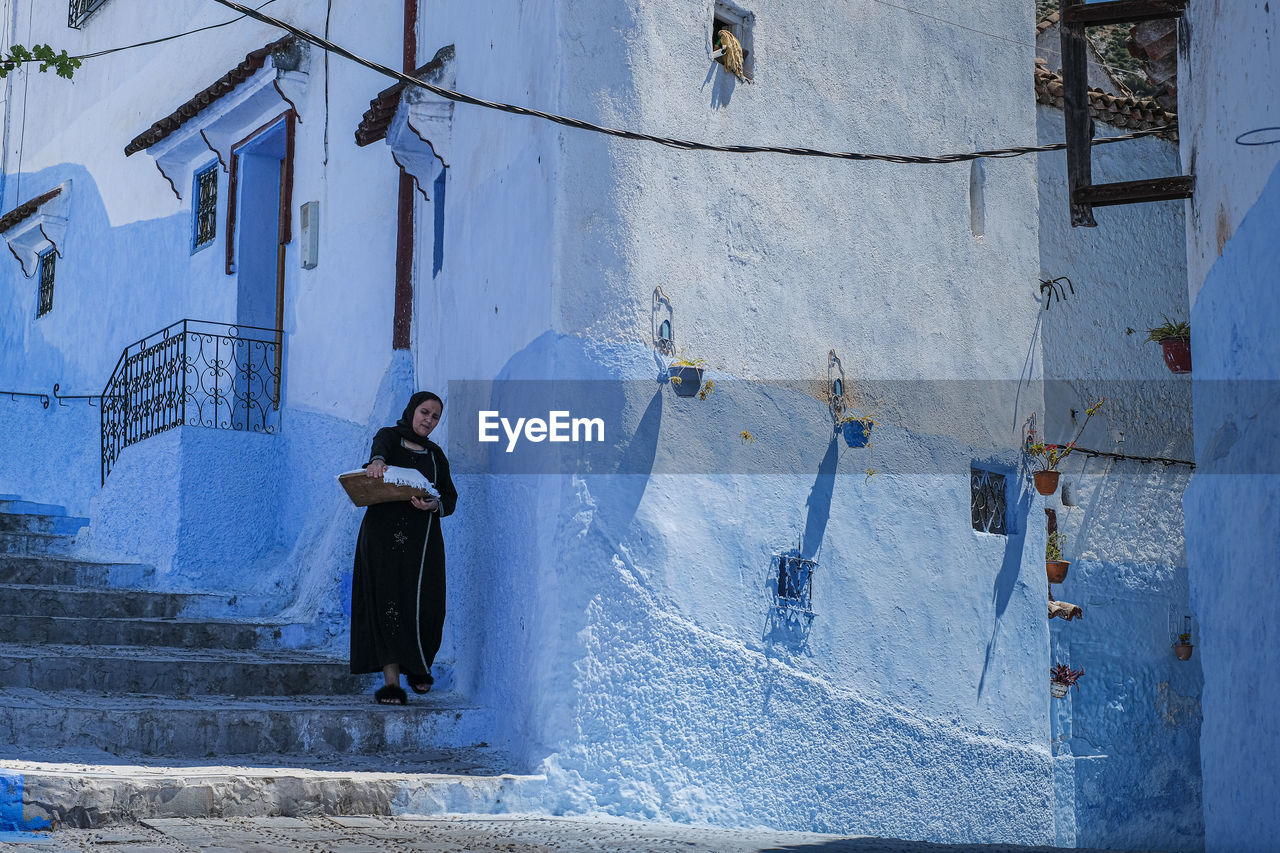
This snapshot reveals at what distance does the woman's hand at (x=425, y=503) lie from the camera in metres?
7.57

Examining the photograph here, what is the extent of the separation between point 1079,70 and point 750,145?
1.89 metres

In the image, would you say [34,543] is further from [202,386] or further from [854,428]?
[854,428]

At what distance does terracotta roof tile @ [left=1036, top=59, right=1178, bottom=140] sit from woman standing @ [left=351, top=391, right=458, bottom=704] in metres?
6.82

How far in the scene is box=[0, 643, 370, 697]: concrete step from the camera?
7238 millimetres

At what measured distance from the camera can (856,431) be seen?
8.77 m

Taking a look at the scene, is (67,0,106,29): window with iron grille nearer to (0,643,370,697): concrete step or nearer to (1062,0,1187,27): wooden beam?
(0,643,370,697): concrete step

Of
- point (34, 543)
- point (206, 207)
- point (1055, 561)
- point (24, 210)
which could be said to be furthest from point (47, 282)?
point (1055, 561)

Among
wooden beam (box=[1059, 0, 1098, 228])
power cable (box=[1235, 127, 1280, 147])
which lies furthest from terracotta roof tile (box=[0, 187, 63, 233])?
power cable (box=[1235, 127, 1280, 147])

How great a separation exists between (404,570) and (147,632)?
183 centimetres

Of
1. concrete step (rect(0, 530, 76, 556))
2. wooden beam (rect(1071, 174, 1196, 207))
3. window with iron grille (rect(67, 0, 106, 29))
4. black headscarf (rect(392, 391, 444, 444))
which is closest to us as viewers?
wooden beam (rect(1071, 174, 1196, 207))

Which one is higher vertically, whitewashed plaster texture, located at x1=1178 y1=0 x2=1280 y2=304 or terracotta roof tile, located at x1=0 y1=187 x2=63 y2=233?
terracotta roof tile, located at x1=0 y1=187 x2=63 y2=233

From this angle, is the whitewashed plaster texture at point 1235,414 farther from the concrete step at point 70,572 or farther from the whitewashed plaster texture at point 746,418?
the concrete step at point 70,572

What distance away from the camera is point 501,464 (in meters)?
7.98

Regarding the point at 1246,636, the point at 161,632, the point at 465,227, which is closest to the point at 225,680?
the point at 161,632
